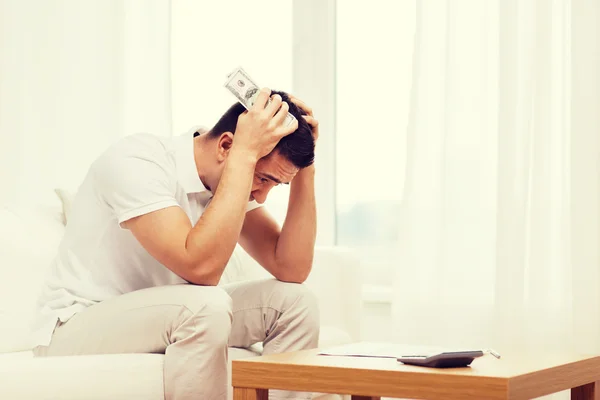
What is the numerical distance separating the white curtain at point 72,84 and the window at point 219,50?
0.36 ft

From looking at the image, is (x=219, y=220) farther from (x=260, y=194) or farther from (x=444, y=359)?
(x=444, y=359)

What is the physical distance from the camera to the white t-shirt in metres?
1.77

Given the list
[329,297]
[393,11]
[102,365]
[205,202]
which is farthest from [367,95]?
[102,365]

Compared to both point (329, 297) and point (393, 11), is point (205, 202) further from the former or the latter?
point (393, 11)

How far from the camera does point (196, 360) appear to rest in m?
1.64

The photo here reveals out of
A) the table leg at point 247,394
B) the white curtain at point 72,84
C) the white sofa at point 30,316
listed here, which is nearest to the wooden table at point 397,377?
the table leg at point 247,394

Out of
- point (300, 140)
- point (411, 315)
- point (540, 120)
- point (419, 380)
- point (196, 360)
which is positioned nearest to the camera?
point (419, 380)

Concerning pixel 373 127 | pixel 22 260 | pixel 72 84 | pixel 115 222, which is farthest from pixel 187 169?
pixel 72 84

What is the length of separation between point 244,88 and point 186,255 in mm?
424

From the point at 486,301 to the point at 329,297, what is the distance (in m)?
0.70

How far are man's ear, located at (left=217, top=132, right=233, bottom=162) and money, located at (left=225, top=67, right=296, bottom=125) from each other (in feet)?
0.28

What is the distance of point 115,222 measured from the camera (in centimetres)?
188

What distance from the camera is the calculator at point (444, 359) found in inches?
55.4

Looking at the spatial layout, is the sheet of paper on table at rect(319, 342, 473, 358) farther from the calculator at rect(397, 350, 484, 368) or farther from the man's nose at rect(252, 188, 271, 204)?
the man's nose at rect(252, 188, 271, 204)
